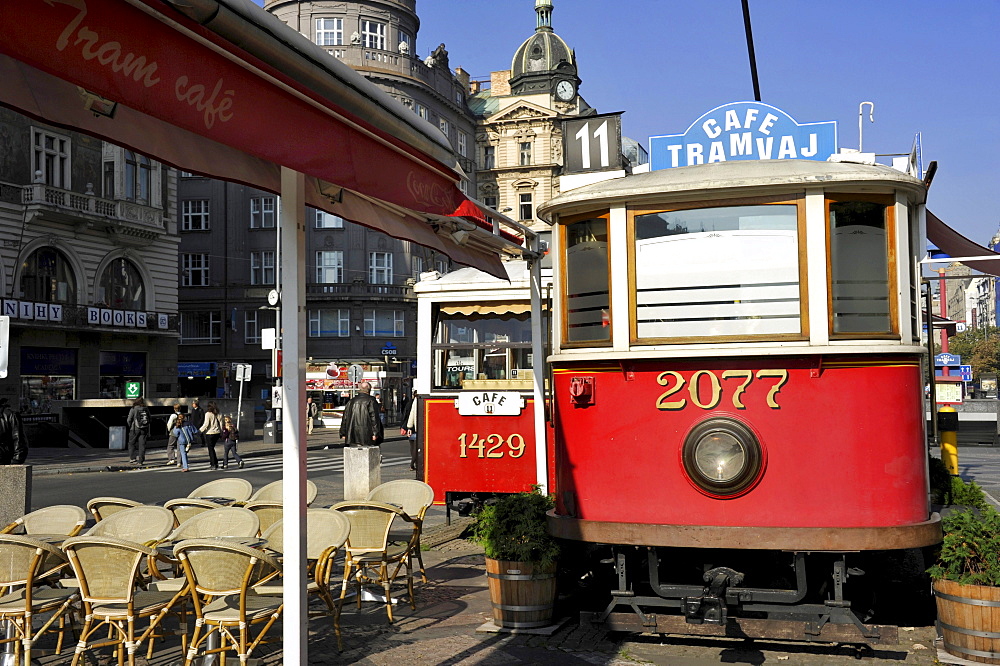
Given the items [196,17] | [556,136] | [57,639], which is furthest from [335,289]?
[196,17]

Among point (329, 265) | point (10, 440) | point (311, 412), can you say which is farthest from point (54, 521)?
point (329, 265)

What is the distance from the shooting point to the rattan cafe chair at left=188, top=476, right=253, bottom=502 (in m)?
9.45

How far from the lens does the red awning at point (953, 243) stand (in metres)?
8.53

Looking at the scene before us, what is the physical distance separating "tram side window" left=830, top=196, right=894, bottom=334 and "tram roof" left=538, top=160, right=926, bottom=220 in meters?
0.20

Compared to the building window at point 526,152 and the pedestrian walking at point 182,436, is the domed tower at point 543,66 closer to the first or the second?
the building window at point 526,152

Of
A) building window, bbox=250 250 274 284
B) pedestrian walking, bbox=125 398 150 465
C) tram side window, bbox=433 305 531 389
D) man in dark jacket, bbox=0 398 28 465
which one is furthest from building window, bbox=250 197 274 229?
tram side window, bbox=433 305 531 389

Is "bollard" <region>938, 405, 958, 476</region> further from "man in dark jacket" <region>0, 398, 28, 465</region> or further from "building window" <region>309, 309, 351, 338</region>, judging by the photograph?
"building window" <region>309, 309, 351, 338</region>

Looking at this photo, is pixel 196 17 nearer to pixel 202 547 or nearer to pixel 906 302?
pixel 202 547

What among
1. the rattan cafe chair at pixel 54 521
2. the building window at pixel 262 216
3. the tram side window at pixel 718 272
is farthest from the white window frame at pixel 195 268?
the tram side window at pixel 718 272

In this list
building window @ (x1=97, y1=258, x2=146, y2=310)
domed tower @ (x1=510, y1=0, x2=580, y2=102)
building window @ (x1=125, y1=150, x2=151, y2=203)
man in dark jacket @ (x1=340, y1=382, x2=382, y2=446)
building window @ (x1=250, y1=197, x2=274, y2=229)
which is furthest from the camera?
domed tower @ (x1=510, y1=0, x2=580, y2=102)

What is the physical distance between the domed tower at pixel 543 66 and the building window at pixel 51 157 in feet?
135

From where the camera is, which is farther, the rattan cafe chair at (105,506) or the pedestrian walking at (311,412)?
the pedestrian walking at (311,412)

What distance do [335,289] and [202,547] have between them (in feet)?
177

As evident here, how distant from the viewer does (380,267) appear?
60062 mm
